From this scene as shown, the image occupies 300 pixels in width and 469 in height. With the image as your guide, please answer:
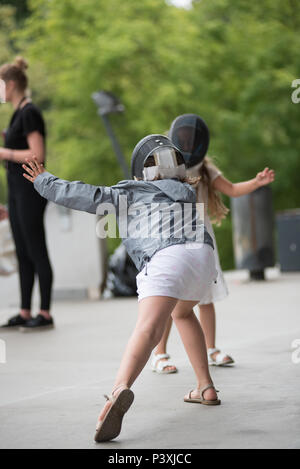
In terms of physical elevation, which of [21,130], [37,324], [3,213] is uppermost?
[21,130]

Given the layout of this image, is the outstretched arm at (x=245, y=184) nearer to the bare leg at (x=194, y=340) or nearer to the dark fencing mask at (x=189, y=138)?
the dark fencing mask at (x=189, y=138)

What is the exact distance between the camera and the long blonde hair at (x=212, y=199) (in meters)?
5.35

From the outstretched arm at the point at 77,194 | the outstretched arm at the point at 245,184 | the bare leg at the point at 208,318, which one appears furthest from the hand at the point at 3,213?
the outstretched arm at the point at 77,194

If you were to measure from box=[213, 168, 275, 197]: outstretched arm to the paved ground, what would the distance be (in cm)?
109

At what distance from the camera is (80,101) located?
27.8 metres

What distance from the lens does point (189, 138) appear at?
17.2ft

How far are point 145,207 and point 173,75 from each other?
23.4 m

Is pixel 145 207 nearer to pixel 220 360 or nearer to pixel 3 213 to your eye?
pixel 220 360

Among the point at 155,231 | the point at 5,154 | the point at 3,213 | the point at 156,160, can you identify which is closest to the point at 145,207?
the point at 155,231

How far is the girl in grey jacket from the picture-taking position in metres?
3.60

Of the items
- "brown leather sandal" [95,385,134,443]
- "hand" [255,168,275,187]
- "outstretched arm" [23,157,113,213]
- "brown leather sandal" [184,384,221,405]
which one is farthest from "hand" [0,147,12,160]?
"brown leather sandal" [95,385,134,443]

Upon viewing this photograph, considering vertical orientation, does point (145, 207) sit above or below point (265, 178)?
below
